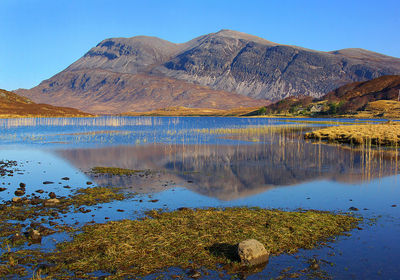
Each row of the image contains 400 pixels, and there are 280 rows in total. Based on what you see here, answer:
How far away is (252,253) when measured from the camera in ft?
38.8

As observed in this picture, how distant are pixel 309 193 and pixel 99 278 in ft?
49.9

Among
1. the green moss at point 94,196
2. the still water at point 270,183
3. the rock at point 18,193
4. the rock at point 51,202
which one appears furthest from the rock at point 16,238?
the rock at point 18,193

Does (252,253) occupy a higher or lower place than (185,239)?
higher

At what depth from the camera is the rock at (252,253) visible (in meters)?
11.8

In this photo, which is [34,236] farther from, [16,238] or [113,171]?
[113,171]

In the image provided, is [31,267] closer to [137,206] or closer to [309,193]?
[137,206]

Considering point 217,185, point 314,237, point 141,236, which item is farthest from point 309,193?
point 141,236

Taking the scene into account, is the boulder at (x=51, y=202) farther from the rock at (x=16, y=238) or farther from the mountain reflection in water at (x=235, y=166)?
the mountain reflection in water at (x=235, y=166)

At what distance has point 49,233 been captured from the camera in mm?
14547

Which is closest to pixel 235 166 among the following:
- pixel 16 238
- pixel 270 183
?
pixel 270 183

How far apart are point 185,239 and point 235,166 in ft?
64.3

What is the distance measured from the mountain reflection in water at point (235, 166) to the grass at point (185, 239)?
17.4 feet

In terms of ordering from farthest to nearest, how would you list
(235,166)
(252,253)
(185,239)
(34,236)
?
1. (235,166)
2. (34,236)
3. (185,239)
4. (252,253)

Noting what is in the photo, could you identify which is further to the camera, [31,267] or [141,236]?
[141,236]
